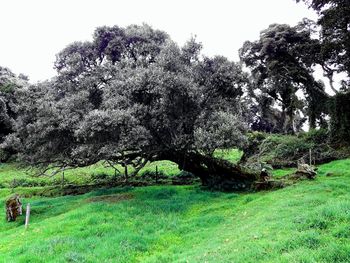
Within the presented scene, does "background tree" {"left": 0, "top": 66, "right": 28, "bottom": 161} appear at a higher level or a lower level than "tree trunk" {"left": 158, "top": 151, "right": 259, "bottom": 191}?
higher

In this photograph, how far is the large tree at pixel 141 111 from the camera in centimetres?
2231

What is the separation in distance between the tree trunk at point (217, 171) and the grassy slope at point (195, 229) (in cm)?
201

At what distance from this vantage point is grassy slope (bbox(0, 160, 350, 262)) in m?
10.4

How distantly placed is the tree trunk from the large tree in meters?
0.07

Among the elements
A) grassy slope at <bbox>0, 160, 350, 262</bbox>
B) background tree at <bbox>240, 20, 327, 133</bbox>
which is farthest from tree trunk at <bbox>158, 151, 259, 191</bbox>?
background tree at <bbox>240, 20, 327, 133</bbox>

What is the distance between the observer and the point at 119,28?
3256 cm

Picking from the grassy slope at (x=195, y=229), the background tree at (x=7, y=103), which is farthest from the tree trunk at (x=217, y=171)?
the background tree at (x=7, y=103)

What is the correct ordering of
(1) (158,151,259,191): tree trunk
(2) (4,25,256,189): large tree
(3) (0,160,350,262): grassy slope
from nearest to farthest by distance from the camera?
1. (3) (0,160,350,262): grassy slope
2. (2) (4,25,256,189): large tree
3. (1) (158,151,259,191): tree trunk

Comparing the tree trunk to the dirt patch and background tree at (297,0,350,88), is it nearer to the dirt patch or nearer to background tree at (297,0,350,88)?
the dirt patch

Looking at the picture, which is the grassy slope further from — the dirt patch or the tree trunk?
the tree trunk

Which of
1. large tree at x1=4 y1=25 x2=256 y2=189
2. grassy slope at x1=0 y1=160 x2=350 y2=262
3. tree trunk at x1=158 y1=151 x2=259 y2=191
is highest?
large tree at x1=4 y1=25 x2=256 y2=189

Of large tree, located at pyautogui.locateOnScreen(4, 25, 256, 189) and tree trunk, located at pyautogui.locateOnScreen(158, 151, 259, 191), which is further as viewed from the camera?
tree trunk, located at pyautogui.locateOnScreen(158, 151, 259, 191)

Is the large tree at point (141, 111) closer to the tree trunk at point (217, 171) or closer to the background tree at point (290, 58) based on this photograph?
the tree trunk at point (217, 171)

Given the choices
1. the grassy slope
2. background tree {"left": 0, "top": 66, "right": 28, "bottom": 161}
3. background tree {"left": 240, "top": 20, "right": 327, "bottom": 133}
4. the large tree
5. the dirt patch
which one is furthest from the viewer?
background tree {"left": 0, "top": 66, "right": 28, "bottom": 161}
